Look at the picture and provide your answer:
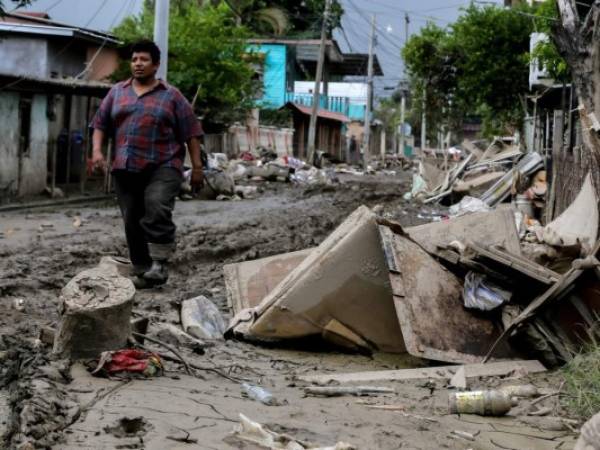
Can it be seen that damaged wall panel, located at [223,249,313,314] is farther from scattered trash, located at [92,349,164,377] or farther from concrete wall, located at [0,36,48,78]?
concrete wall, located at [0,36,48,78]

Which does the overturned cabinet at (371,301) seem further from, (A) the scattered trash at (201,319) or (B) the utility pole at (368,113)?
(B) the utility pole at (368,113)

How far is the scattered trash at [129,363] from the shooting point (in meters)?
4.13

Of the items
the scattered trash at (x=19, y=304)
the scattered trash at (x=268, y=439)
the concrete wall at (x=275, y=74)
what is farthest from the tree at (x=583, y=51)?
the concrete wall at (x=275, y=74)

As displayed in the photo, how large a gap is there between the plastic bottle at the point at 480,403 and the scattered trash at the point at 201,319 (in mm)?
1970

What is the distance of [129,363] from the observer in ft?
13.7

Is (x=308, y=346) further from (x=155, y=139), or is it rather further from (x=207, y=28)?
(x=207, y=28)

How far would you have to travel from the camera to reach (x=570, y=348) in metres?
5.24

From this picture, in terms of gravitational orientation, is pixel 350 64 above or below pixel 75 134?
above

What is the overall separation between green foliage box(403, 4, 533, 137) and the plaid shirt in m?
19.1

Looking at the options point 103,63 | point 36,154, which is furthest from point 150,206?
point 103,63

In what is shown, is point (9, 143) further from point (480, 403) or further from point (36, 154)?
point (480, 403)

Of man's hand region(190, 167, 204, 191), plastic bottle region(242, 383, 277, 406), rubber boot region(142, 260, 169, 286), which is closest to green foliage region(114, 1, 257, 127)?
man's hand region(190, 167, 204, 191)

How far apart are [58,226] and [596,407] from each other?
960 centimetres

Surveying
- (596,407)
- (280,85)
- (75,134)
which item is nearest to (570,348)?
(596,407)
